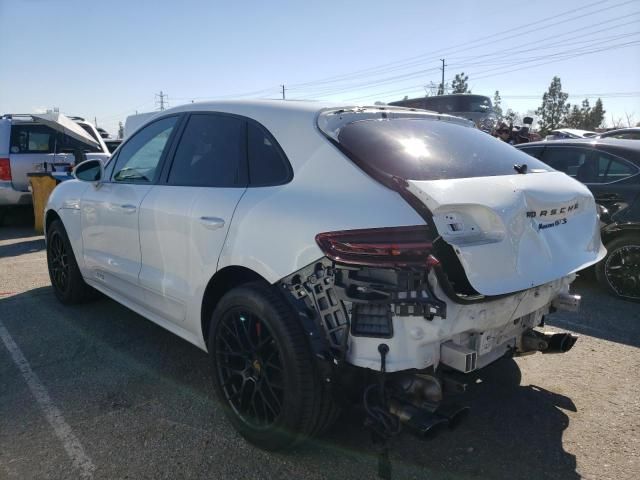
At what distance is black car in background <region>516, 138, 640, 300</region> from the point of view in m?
4.97

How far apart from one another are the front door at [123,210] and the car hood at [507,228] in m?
2.16

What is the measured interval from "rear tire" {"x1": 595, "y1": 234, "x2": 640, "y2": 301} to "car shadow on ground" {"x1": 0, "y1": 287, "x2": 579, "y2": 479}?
88.2 inches

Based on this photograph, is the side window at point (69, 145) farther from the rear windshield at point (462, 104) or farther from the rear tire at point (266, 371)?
the rear windshield at point (462, 104)

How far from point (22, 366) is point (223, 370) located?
1.86 metres

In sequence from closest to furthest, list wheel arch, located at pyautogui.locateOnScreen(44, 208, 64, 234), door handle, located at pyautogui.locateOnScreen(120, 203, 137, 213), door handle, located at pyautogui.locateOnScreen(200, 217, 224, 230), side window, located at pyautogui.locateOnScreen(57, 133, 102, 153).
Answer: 1. door handle, located at pyautogui.locateOnScreen(200, 217, 224, 230)
2. door handle, located at pyautogui.locateOnScreen(120, 203, 137, 213)
3. wheel arch, located at pyautogui.locateOnScreen(44, 208, 64, 234)
4. side window, located at pyautogui.locateOnScreen(57, 133, 102, 153)

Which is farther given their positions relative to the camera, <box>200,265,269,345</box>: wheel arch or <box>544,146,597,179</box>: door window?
<box>544,146,597,179</box>: door window

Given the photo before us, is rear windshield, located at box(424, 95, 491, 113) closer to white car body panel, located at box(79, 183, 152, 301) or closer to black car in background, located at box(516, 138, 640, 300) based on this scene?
black car in background, located at box(516, 138, 640, 300)

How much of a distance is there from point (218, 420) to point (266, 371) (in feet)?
2.16

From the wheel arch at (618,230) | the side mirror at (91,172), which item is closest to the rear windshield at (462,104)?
the wheel arch at (618,230)

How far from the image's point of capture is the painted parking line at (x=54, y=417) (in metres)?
2.56

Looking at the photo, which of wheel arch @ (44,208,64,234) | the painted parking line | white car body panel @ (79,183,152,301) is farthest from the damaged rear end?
wheel arch @ (44,208,64,234)

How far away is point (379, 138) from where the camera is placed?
8.19ft

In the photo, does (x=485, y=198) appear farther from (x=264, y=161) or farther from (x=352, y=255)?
(x=264, y=161)

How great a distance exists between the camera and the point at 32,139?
9.73 m
